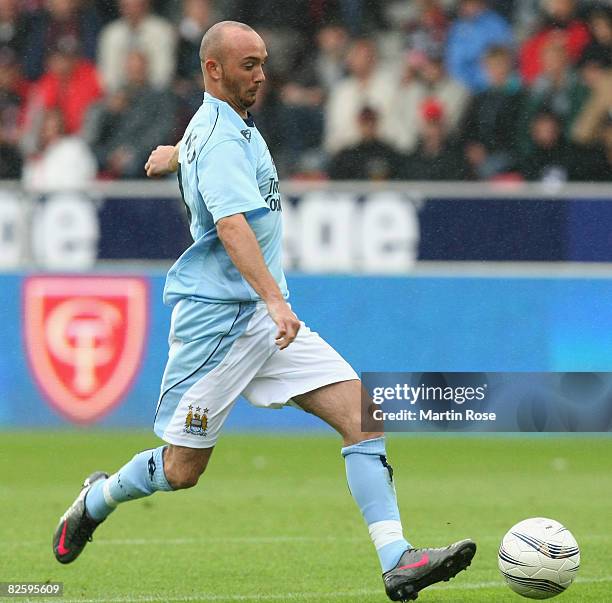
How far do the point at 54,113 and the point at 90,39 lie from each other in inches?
37.5

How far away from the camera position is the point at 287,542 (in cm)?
701

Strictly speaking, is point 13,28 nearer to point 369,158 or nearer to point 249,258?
point 369,158

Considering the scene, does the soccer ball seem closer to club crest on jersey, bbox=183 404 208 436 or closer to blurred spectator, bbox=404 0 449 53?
club crest on jersey, bbox=183 404 208 436

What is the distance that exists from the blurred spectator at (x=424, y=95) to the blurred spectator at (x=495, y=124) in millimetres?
170

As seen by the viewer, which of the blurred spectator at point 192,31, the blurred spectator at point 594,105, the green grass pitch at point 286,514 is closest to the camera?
the green grass pitch at point 286,514

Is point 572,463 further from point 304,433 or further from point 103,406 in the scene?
point 103,406

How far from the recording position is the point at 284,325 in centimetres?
493

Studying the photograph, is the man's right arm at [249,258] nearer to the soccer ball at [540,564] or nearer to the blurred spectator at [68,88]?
the soccer ball at [540,564]

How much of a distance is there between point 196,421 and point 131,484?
439mm

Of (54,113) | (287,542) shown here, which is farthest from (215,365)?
(54,113)

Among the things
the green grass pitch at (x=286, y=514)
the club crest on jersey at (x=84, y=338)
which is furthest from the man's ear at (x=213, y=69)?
the club crest on jersey at (x=84, y=338)

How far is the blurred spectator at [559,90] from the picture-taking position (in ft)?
40.3

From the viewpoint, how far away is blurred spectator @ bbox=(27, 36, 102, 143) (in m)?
13.1

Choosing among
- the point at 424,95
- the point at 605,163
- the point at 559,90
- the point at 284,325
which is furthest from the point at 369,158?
the point at 284,325
